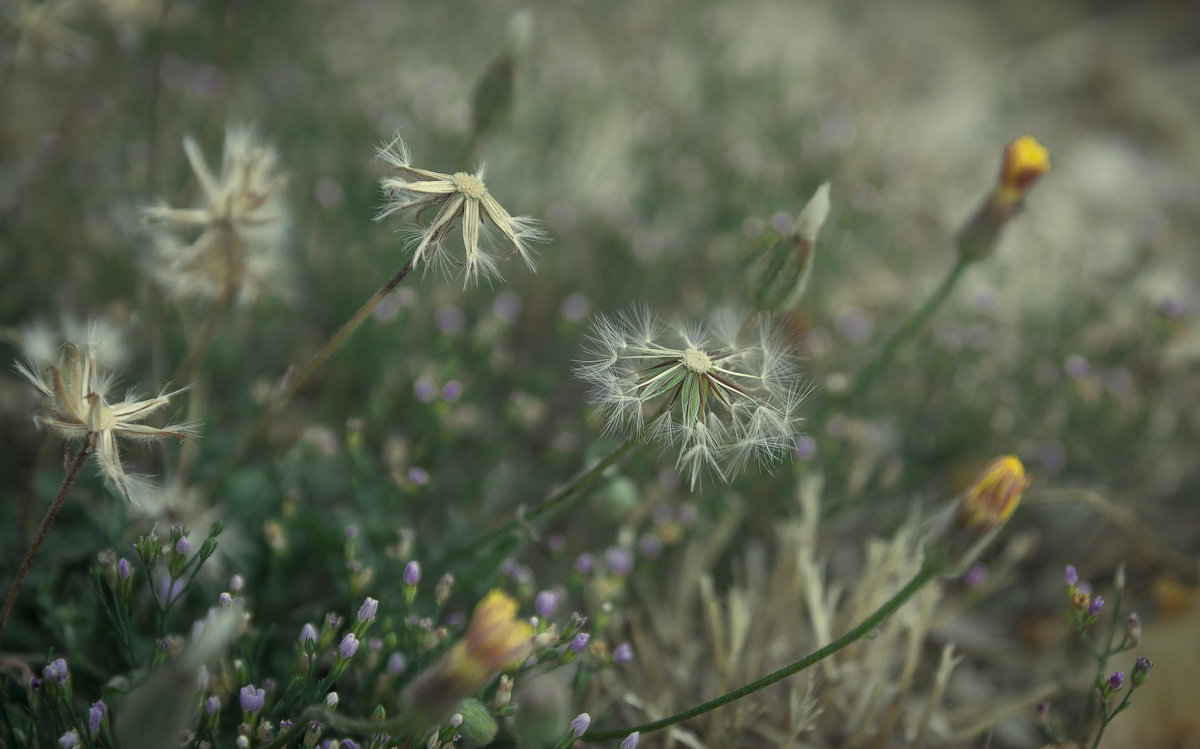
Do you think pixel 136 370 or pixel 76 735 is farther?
pixel 136 370

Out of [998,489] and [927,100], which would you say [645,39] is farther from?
[998,489]

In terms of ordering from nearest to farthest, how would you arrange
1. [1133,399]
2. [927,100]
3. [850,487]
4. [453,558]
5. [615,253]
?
[453,558]
[850,487]
[1133,399]
[615,253]
[927,100]

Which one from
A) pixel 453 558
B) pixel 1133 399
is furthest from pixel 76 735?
pixel 1133 399

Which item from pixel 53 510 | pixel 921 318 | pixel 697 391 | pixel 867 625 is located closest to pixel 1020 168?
pixel 921 318

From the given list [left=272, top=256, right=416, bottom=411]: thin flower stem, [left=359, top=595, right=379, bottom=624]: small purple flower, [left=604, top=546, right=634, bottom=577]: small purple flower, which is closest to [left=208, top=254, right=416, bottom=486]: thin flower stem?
[left=272, top=256, right=416, bottom=411]: thin flower stem

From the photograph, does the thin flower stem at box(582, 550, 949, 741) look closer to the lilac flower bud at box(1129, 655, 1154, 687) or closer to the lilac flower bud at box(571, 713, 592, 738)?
the lilac flower bud at box(571, 713, 592, 738)

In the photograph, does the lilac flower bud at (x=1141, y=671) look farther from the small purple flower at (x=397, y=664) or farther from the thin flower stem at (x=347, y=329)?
the thin flower stem at (x=347, y=329)

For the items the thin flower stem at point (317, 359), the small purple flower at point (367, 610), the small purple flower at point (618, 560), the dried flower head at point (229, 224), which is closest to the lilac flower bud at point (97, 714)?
the small purple flower at point (367, 610)

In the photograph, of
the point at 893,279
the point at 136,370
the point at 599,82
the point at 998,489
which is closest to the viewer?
the point at 998,489
